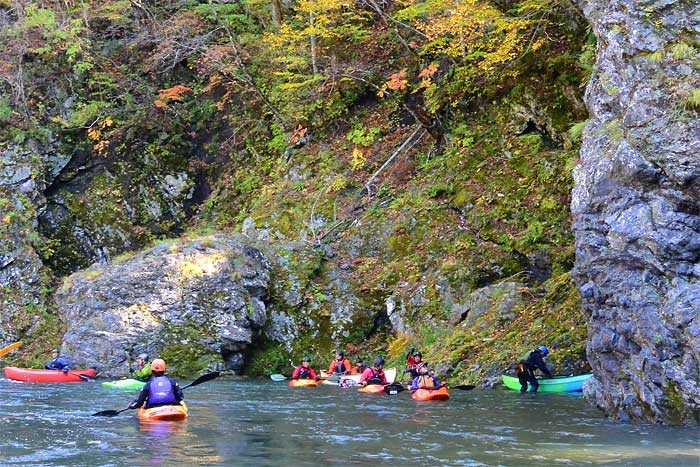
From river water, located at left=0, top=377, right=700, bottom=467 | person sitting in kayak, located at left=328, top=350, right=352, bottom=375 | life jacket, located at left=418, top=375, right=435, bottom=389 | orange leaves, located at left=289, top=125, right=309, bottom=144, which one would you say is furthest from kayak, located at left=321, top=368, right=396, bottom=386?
orange leaves, located at left=289, top=125, right=309, bottom=144

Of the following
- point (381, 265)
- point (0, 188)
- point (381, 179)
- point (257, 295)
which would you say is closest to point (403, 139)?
point (381, 179)

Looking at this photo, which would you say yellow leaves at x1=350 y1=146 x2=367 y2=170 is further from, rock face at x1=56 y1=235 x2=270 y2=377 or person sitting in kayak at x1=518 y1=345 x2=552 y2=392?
person sitting in kayak at x1=518 y1=345 x2=552 y2=392

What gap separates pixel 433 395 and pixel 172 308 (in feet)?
28.6

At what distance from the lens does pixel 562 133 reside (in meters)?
21.4

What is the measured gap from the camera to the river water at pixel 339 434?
917cm

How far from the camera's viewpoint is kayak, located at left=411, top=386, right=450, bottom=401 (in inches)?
607

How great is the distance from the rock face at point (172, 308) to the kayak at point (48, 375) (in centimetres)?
65

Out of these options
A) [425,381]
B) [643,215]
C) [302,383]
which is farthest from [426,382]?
[643,215]

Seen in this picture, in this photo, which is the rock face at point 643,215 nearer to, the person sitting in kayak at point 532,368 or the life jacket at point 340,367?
the person sitting in kayak at point 532,368

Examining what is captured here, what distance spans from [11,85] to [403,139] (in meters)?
15.3

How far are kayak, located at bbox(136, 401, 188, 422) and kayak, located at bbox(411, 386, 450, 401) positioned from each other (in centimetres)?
510

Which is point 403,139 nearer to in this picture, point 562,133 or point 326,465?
point 562,133

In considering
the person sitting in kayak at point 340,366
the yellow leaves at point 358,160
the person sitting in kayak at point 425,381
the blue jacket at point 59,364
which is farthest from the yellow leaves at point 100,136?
the person sitting in kayak at point 425,381

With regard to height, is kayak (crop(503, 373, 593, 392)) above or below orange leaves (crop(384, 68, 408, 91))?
below
